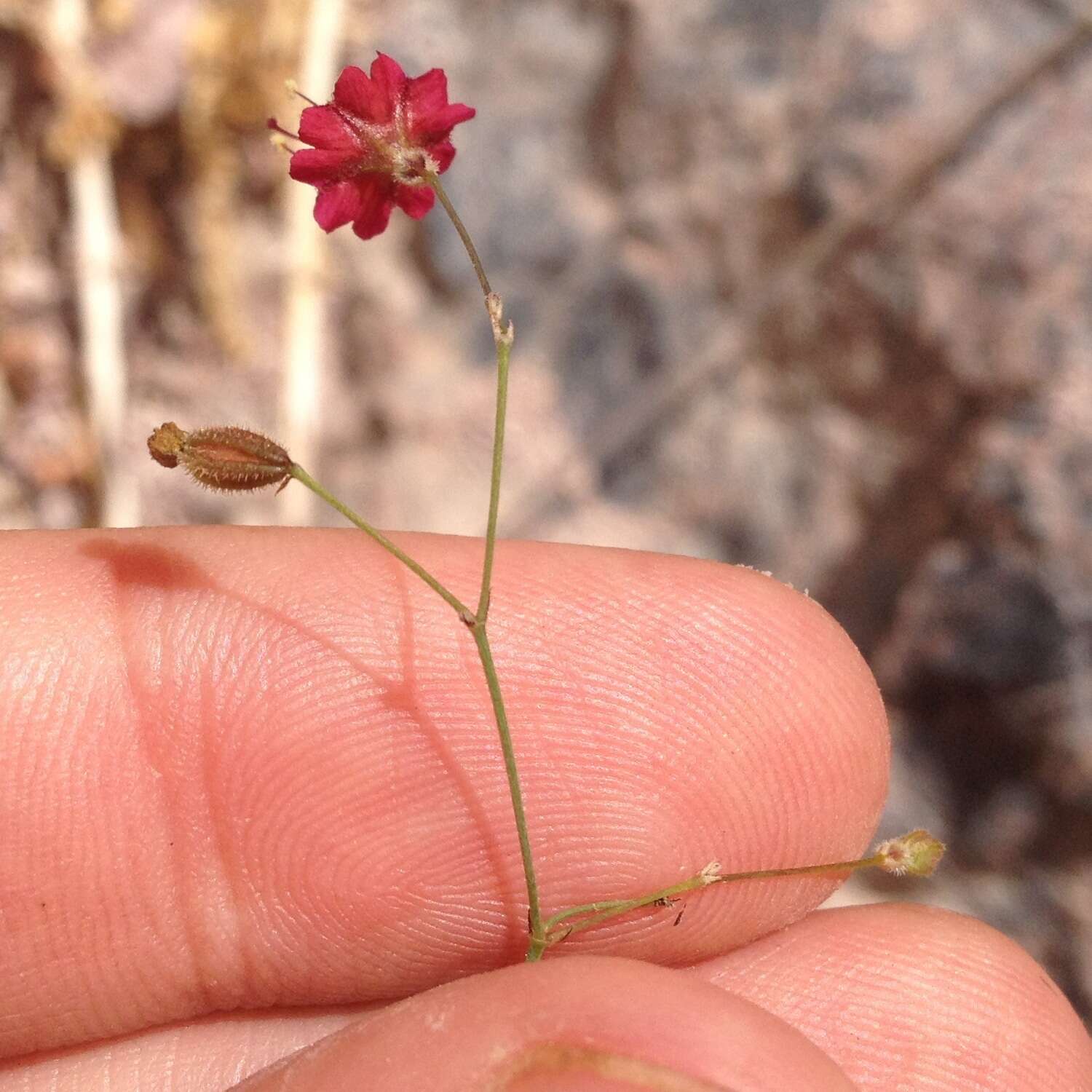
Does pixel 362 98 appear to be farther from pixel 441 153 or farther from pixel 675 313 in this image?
pixel 675 313

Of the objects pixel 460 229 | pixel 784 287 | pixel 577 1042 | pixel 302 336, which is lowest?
pixel 577 1042

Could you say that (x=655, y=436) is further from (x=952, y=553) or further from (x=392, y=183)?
(x=392, y=183)

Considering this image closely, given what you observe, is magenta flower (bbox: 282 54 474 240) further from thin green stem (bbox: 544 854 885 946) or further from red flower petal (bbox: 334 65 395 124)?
thin green stem (bbox: 544 854 885 946)

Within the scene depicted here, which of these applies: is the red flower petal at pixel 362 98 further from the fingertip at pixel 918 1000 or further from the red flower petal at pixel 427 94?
the fingertip at pixel 918 1000

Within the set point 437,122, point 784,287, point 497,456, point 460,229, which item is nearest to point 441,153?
point 437,122

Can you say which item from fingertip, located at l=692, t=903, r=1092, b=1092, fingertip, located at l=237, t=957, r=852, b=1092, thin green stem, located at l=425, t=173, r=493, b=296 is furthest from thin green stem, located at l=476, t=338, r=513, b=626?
fingertip, located at l=692, t=903, r=1092, b=1092

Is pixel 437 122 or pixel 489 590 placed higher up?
pixel 437 122

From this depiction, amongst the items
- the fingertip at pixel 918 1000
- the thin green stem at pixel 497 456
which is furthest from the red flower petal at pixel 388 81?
the fingertip at pixel 918 1000
